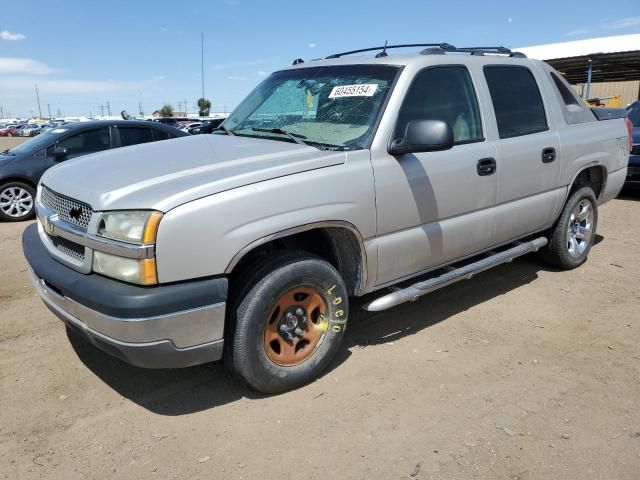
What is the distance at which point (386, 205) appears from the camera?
331 cm

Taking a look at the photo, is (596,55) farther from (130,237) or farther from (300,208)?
(130,237)

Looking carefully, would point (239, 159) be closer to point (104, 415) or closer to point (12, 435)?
point (104, 415)

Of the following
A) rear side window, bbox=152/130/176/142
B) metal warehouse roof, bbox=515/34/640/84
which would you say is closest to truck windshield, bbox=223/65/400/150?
rear side window, bbox=152/130/176/142

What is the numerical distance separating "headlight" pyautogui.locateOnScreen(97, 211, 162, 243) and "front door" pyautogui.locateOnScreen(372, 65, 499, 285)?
1.37 m

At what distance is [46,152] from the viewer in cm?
851

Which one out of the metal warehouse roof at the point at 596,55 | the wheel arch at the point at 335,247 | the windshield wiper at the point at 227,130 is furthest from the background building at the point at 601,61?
the wheel arch at the point at 335,247

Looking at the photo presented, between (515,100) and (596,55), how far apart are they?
26.2 meters

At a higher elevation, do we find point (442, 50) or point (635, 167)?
point (442, 50)

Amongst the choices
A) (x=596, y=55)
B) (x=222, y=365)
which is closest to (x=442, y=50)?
(x=222, y=365)

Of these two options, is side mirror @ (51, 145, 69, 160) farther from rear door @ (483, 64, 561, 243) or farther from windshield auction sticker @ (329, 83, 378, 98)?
rear door @ (483, 64, 561, 243)

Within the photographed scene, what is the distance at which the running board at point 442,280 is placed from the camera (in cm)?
341

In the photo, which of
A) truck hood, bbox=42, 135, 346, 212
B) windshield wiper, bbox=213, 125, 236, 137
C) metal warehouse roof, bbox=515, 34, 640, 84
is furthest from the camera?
metal warehouse roof, bbox=515, 34, 640, 84

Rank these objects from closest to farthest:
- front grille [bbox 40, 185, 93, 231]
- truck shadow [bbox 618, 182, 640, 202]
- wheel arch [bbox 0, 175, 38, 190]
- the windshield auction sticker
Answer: front grille [bbox 40, 185, 93, 231]
the windshield auction sticker
wheel arch [bbox 0, 175, 38, 190]
truck shadow [bbox 618, 182, 640, 202]

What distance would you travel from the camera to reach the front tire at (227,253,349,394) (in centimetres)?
287
